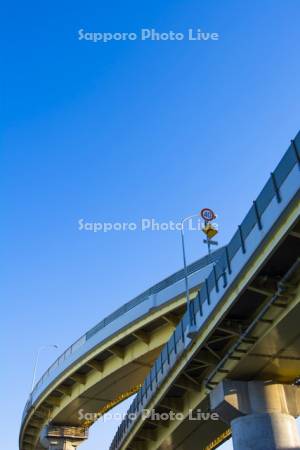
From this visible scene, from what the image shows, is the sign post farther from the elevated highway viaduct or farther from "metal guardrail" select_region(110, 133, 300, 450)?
"metal guardrail" select_region(110, 133, 300, 450)

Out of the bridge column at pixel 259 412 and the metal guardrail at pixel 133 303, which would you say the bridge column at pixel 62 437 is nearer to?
the metal guardrail at pixel 133 303

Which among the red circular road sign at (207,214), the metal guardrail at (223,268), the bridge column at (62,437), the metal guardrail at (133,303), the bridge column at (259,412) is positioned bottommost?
the bridge column at (259,412)

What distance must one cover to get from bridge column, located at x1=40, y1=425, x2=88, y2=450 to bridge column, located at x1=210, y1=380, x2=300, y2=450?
2588 cm

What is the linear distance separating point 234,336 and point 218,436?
1279 cm

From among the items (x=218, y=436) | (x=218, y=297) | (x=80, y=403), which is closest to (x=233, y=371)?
(x=218, y=297)

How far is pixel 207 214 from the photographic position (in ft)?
93.1

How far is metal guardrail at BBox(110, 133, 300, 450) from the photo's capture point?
14.0m

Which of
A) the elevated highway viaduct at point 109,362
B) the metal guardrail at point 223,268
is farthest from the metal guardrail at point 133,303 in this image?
the metal guardrail at point 223,268

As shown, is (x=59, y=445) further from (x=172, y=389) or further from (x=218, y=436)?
(x=172, y=389)

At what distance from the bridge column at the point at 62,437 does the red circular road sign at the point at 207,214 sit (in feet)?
83.6

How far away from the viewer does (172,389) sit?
23625 millimetres

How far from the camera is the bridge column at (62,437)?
42.2 metres

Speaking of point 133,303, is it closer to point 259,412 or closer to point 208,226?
point 208,226

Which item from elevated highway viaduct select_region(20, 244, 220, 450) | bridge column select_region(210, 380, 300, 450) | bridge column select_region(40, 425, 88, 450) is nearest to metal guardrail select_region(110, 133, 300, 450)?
bridge column select_region(210, 380, 300, 450)
